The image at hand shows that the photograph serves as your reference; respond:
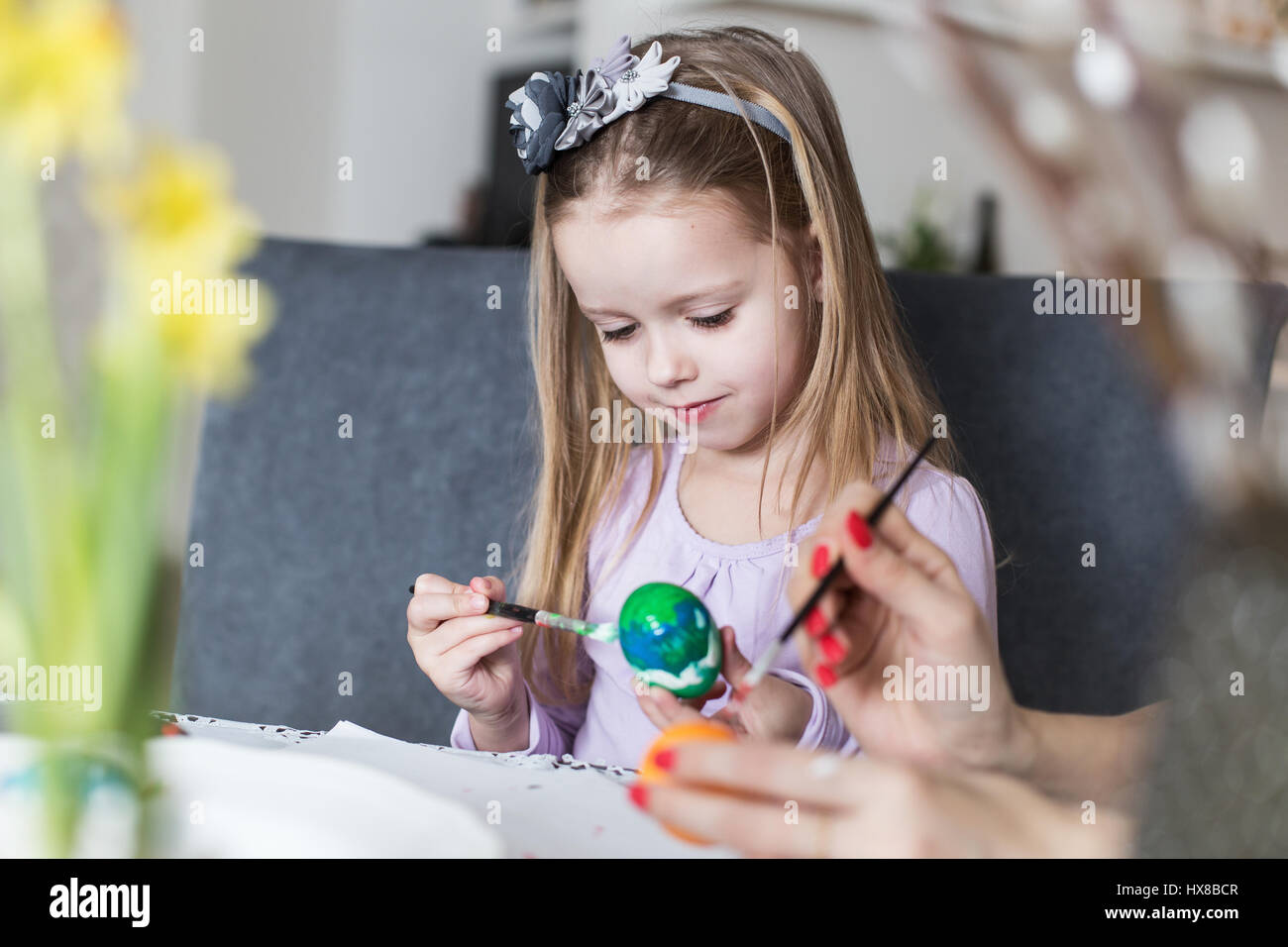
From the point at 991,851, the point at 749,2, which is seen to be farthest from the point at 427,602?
the point at 749,2

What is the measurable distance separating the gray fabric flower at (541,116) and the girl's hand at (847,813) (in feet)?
2.34

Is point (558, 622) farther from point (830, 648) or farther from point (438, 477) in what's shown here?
point (438, 477)

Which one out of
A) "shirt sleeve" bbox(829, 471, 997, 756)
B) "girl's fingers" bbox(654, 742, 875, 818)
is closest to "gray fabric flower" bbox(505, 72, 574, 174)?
"shirt sleeve" bbox(829, 471, 997, 756)

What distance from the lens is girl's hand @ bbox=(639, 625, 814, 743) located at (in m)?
0.92

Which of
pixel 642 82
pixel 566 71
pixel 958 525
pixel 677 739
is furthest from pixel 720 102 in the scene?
pixel 566 71

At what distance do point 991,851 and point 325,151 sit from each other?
3.59 metres

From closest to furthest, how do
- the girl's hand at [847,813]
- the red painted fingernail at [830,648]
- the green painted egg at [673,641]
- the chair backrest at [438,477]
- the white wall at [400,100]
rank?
the girl's hand at [847,813]
the red painted fingernail at [830,648]
the green painted egg at [673,641]
the chair backrest at [438,477]
the white wall at [400,100]

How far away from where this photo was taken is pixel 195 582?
134 centimetres

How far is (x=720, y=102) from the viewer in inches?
41.3

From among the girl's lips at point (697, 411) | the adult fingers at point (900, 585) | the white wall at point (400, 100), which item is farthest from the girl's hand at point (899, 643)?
the white wall at point (400, 100)

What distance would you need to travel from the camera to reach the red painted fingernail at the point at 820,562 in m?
0.68

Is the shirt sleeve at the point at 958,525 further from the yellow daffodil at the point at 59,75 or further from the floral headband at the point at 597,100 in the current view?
the yellow daffodil at the point at 59,75

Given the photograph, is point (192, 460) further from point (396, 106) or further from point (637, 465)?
point (396, 106)

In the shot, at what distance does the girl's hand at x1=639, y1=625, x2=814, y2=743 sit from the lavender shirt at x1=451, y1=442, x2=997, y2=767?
0.02 m
